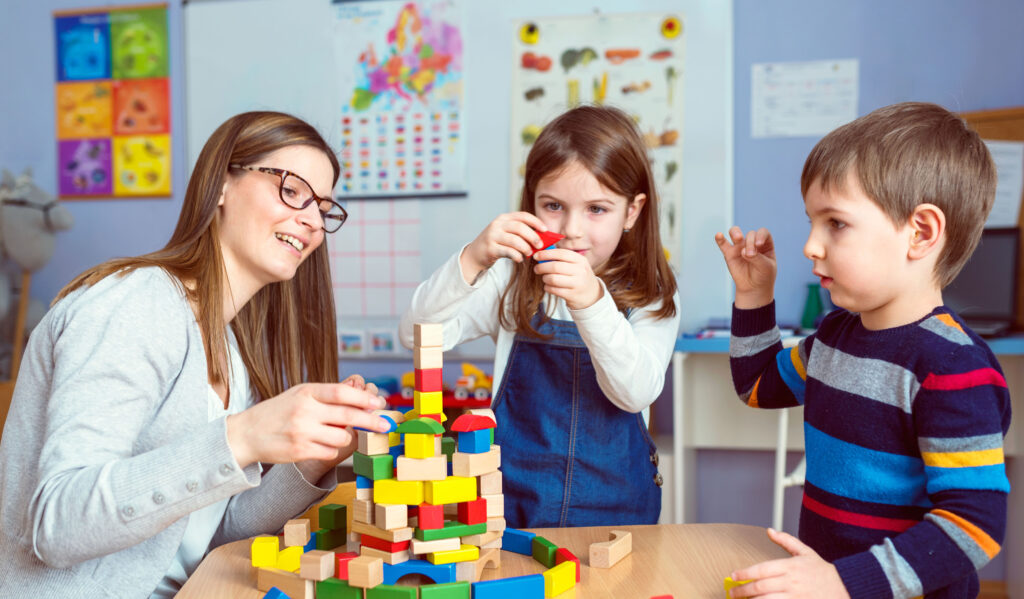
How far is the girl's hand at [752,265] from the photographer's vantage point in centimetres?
114

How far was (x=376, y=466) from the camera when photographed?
0.83 meters

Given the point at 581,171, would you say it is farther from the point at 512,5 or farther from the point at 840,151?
the point at 512,5

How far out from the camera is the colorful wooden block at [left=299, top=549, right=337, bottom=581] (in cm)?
82

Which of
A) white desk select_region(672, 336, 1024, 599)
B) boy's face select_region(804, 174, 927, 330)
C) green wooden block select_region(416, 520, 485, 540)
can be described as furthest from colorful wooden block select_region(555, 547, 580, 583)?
white desk select_region(672, 336, 1024, 599)

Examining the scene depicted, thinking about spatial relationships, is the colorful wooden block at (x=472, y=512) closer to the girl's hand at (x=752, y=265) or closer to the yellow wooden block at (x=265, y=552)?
the yellow wooden block at (x=265, y=552)

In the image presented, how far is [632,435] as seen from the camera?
142 cm

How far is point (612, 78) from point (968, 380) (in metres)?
1.99

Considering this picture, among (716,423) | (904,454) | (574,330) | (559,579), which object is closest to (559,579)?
(559,579)

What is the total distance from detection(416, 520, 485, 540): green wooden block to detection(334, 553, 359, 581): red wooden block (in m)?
0.08

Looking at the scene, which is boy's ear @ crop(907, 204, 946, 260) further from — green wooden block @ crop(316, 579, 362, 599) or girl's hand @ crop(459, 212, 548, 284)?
green wooden block @ crop(316, 579, 362, 599)

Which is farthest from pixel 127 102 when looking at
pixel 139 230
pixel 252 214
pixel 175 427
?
pixel 175 427

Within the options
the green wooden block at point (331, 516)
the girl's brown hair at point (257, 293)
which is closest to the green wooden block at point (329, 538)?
the green wooden block at point (331, 516)

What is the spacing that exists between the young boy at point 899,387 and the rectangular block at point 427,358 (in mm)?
386

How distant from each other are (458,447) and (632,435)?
0.63 metres
